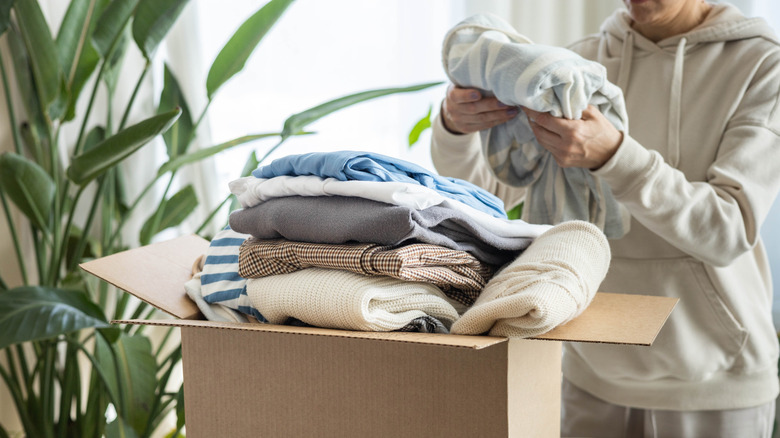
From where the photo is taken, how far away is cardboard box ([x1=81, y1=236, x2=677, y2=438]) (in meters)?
0.52

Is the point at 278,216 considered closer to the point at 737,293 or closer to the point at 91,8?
the point at 737,293

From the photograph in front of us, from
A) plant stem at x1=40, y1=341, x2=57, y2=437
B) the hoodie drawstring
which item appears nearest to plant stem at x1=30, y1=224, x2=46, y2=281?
plant stem at x1=40, y1=341, x2=57, y2=437

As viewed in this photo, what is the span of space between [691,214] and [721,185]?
3.1 inches

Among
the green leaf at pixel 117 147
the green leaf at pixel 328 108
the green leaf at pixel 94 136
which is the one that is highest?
the green leaf at pixel 117 147

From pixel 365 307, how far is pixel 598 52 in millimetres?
807

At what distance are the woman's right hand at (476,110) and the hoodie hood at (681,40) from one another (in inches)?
12.5

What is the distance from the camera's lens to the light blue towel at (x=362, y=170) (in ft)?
1.98

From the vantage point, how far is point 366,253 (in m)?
0.56

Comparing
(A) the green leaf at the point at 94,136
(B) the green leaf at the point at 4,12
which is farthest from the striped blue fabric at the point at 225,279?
(A) the green leaf at the point at 94,136

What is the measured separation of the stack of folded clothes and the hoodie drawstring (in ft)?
1.49

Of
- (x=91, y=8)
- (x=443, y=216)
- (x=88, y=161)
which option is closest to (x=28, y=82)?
(x=91, y=8)

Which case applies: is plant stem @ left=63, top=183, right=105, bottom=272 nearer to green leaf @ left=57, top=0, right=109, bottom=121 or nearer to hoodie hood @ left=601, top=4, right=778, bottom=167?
green leaf @ left=57, top=0, right=109, bottom=121

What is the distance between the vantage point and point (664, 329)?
1043 mm

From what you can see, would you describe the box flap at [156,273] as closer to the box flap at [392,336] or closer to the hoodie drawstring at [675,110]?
the box flap at [392,336]
